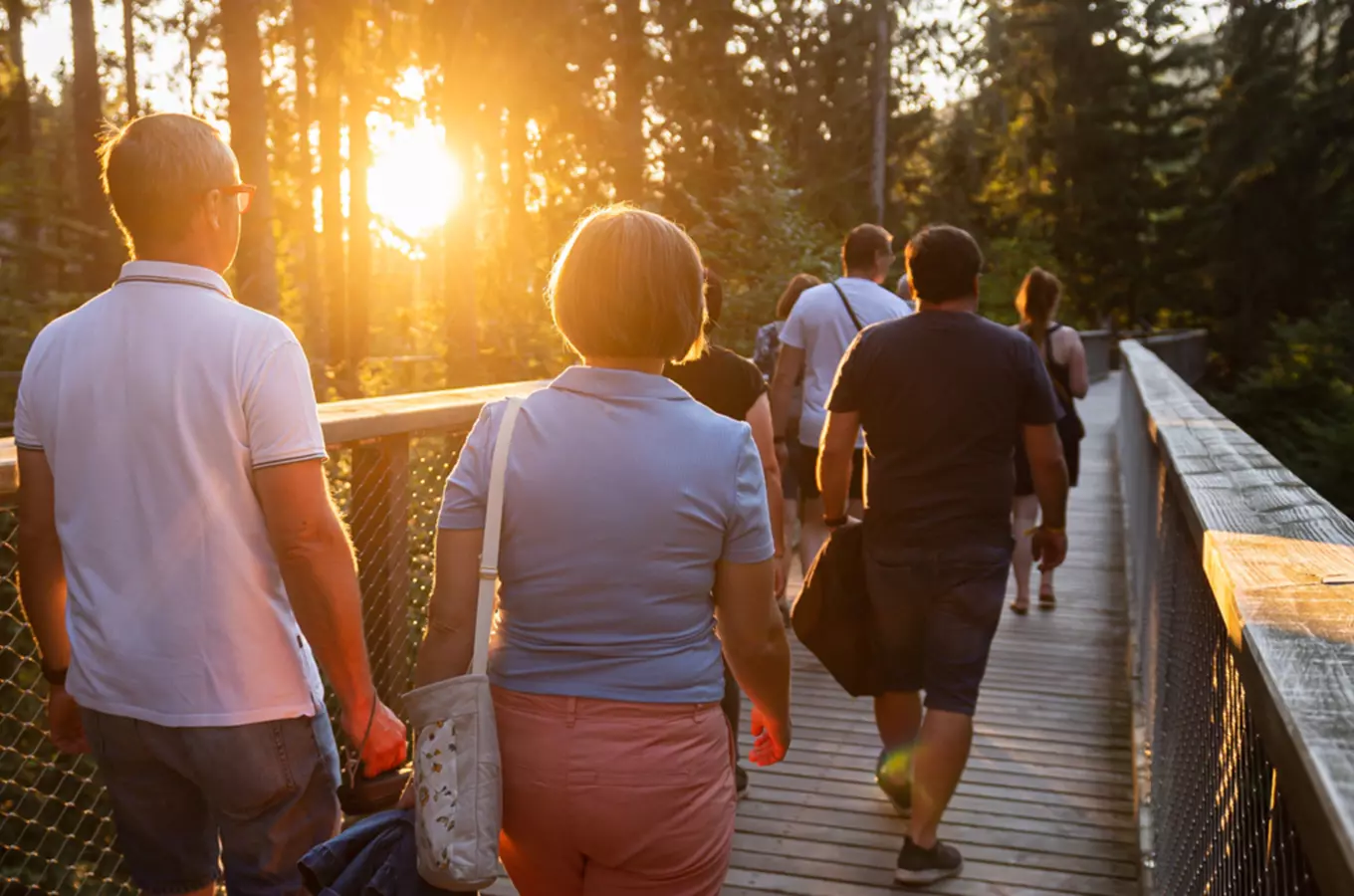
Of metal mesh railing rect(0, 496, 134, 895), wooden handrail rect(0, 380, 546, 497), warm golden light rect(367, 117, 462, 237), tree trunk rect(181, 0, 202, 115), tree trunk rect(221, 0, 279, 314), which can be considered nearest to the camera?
wooden handrail rect(0, 380, 546, 497)

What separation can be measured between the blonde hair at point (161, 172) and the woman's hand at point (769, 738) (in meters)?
1.39

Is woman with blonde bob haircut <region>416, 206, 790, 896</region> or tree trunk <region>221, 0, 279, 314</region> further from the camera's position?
tree trunk <region>221, 0, 279, 314</region>

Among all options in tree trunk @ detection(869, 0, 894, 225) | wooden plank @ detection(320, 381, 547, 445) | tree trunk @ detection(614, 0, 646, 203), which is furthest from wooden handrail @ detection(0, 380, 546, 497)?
tree trunk @ detection(869, 0, 894, 225)

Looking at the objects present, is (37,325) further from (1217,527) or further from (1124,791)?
(1217,527)

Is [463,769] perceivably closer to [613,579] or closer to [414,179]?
[613,579]

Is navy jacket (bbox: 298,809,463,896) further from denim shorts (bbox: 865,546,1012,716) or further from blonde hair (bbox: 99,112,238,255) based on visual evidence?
denim shorts (bbox: 865,546,1012,716)

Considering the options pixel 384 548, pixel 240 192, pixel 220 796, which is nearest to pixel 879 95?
pixel 384 548

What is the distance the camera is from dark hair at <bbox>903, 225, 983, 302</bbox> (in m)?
4.35

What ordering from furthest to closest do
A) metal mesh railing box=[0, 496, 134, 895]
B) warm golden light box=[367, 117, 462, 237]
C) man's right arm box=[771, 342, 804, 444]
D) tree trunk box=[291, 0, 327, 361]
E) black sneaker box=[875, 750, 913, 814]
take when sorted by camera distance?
1. tree trunk box=[291, 0, 327, 361]
2. warm golden light box=[367, 117, 462, 237]
3. man's right arm box=[771, 342, 804, 444]
4. black sneaker box=[875, 750, 913, 814]
5. metal mesh railing box=[0, 496, 134, 895]

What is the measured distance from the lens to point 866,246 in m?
6.44

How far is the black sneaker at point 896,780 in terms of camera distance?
192 inches

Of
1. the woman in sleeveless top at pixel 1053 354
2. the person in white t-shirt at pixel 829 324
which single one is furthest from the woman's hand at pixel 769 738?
the woman in sleeveless top at pixel 1053 354

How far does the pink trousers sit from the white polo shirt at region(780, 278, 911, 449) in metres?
4.23

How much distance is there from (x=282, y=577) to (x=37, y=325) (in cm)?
700
